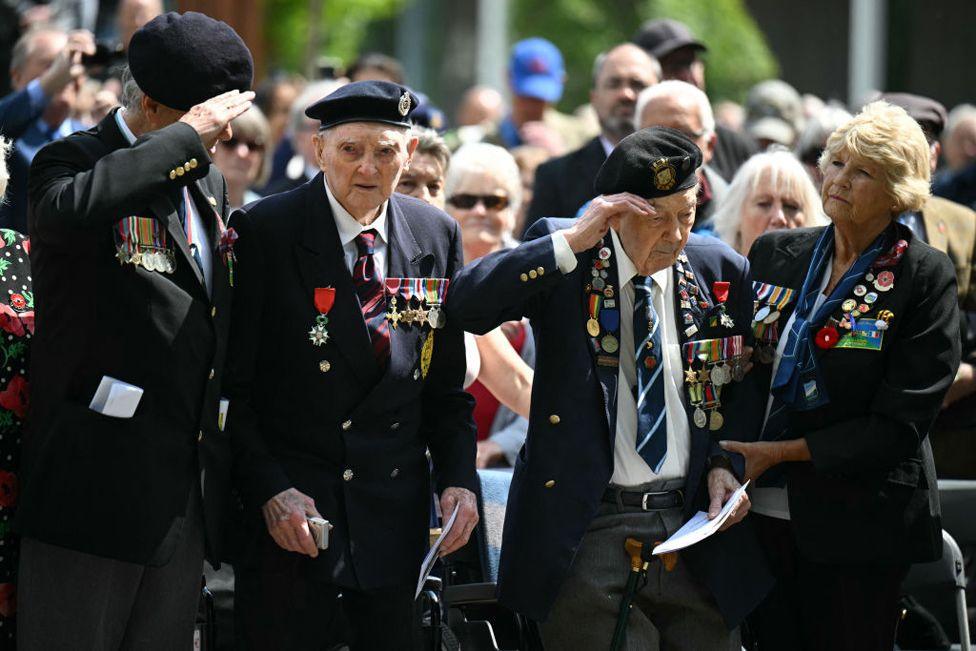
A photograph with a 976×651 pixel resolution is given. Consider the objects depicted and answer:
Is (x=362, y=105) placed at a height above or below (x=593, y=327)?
above

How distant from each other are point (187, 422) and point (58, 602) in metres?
0.54

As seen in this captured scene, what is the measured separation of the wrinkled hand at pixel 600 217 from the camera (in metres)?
3.98

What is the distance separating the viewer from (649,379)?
4133 millimetres

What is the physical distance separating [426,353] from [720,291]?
881 mm

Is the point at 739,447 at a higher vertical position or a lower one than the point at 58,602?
higher

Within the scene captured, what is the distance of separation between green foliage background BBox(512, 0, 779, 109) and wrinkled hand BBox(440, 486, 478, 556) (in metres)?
17.3

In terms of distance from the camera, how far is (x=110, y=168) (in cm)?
354

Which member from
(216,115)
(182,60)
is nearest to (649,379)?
(216,115)

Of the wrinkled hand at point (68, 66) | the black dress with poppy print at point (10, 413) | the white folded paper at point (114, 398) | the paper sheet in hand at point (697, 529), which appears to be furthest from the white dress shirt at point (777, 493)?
the wrinkled hand at point (68, 66)

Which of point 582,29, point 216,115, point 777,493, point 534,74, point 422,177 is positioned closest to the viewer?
point 216,115

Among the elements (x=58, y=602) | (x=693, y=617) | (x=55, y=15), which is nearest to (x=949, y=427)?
(x=693, y=617)

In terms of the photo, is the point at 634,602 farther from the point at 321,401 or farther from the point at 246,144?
the point at 246,144

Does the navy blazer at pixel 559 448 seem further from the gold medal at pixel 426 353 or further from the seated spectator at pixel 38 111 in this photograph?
the seated spectator at pixel 38 111

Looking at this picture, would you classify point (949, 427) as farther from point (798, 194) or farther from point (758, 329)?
point (758, 329)
